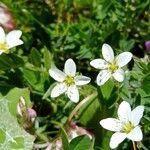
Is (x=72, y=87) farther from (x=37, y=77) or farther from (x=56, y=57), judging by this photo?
(x=56, y=57)

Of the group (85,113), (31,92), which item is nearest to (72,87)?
(85,113)

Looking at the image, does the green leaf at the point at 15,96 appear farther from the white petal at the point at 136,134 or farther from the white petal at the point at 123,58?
the white petal at the point at 136,134

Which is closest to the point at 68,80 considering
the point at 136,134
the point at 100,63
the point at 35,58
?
the point at 100,63

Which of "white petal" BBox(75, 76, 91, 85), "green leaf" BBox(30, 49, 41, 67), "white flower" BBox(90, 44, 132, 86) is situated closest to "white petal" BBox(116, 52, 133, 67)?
"white flower" BBox(90, 44, 132, 86)

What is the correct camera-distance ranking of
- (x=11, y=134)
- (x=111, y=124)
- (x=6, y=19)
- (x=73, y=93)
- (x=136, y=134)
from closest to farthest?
(x=136, y=134) → (x=111, y=124) → (x=73, y=93) → (x=11, y=134) → (x=6, y=19)

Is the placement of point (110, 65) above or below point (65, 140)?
above

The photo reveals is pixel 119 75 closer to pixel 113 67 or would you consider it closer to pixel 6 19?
pixel 113 67

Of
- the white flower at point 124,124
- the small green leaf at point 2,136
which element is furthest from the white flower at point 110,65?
the small green leaf at point 2,136
